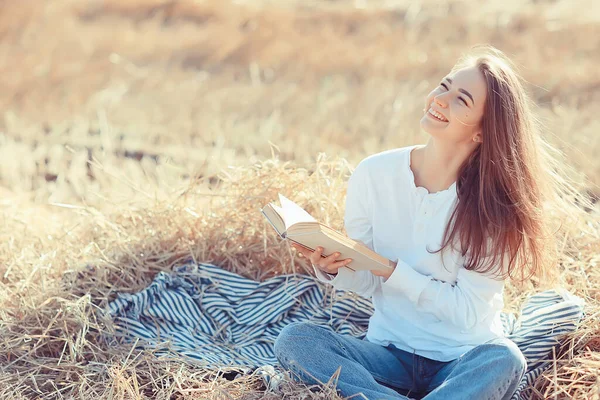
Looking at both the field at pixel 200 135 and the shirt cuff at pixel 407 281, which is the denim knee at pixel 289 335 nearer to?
the field at pixel 200 135

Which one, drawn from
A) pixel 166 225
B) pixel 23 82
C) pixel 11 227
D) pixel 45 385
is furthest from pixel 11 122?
pixel 45 385

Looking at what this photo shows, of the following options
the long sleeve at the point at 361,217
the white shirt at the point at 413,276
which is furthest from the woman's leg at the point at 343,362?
the long sleeve at the point at 361,217

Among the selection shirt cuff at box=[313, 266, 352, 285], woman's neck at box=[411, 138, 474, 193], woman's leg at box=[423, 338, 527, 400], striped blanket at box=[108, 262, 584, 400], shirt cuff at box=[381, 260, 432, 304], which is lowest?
striped blanket at box=[108, 262, 584, 400]

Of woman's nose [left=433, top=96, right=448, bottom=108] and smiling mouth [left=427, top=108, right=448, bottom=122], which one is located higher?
woman's nose [left=433, top=96, right=448, bottom=108]

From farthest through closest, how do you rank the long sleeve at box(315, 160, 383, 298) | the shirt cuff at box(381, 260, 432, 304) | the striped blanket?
1. the striped blanket
2. the long sleeve at box(315, 160, 383, 298)
3. the shirt cuff at box(381, 260, 432, 304)

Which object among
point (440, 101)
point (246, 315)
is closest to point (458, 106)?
point (440, 101)

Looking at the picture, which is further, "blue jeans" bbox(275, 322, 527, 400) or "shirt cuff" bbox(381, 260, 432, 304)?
"shirt cuff" bbox(381, 260, 432, 304)

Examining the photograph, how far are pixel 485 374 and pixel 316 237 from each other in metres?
0.73

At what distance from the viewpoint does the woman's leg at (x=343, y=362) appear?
290 centimetres

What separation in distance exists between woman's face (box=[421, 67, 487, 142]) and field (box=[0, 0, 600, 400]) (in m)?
0.46

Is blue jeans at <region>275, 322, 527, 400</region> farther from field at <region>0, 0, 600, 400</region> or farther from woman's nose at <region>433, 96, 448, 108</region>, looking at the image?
woman's nose at <region>433, 96, 448, 108</region>

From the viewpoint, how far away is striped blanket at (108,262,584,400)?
3.39 metres

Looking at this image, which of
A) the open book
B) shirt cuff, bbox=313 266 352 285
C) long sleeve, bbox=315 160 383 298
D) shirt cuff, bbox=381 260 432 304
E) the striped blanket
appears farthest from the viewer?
the striped blanket

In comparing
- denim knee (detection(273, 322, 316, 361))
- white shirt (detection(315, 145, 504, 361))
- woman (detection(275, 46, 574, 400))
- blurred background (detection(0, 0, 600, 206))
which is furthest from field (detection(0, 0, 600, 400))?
white shirt (detection(315, 145, 504, 361))
